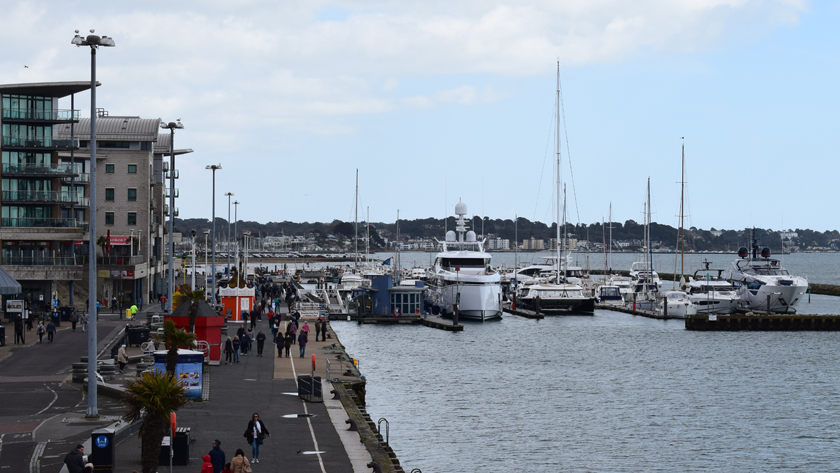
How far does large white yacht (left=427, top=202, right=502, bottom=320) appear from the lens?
85.8m

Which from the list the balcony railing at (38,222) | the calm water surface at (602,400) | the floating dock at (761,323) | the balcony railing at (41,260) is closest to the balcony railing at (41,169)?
the balcony railing at (38,222)

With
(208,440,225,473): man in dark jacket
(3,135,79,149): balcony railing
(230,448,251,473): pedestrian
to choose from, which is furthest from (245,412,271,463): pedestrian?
(3,135,79,149): balcony railing

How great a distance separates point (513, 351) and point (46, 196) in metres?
37.4

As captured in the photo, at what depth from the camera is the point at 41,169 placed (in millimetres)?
70625

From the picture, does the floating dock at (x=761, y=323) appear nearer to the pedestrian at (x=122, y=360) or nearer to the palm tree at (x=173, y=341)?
the pedestrian at (x=122, y=360)

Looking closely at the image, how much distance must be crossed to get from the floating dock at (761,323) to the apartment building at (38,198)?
5176 cm

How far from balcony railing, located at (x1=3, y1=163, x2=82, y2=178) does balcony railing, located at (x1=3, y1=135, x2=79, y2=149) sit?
60.6 inches

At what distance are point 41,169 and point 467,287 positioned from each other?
37.8 m

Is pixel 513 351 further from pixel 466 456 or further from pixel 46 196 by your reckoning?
pixel 46 196

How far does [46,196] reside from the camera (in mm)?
71312

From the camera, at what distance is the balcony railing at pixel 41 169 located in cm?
6988

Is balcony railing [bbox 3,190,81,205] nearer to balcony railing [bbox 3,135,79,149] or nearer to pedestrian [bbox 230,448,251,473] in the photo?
balcony railing [bbox 3,135,79,149]

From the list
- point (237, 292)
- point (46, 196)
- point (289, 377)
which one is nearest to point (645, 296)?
point (237, 292)

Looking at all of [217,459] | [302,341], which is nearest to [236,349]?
[302,341]
